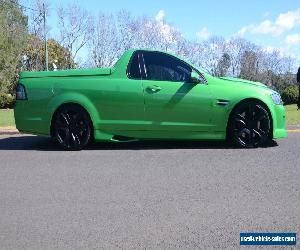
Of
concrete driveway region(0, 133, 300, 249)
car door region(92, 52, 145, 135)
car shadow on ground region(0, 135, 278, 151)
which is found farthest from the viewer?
car shadow on ground region(0, 135, 278, 151)

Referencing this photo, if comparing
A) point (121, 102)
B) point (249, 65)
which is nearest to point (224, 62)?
point (249, 65)

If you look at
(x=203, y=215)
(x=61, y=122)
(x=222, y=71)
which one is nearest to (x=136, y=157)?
(x=61, y=122)

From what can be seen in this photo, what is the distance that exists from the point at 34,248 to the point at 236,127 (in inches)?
189

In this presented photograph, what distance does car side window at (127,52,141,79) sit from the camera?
817 cm

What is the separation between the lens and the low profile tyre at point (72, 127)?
818 cm

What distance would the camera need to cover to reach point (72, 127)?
8.25 metres

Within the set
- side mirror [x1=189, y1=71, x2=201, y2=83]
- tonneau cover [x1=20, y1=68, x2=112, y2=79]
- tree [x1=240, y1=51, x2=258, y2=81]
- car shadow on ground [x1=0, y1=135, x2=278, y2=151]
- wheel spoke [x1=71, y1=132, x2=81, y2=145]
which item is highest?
tree [x1=240, y1=51, x2=258, y2=81]

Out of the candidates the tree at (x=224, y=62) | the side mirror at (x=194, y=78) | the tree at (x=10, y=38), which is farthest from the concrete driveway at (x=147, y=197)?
the tree at (x=224, y=62)

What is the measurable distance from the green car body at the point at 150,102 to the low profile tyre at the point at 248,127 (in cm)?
10

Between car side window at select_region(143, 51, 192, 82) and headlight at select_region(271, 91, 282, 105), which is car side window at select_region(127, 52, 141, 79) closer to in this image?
car side window at select_region(143, 51, 192, 82)

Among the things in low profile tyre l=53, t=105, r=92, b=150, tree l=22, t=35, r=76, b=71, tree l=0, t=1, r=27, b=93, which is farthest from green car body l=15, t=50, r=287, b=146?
tree l=22, t=35, r=76, b=71

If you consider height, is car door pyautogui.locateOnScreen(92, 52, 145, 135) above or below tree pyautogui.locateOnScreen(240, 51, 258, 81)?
below

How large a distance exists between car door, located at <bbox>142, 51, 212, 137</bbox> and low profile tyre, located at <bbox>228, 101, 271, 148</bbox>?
0.43m

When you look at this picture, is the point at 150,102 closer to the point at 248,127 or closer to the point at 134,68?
the point at 134,68
